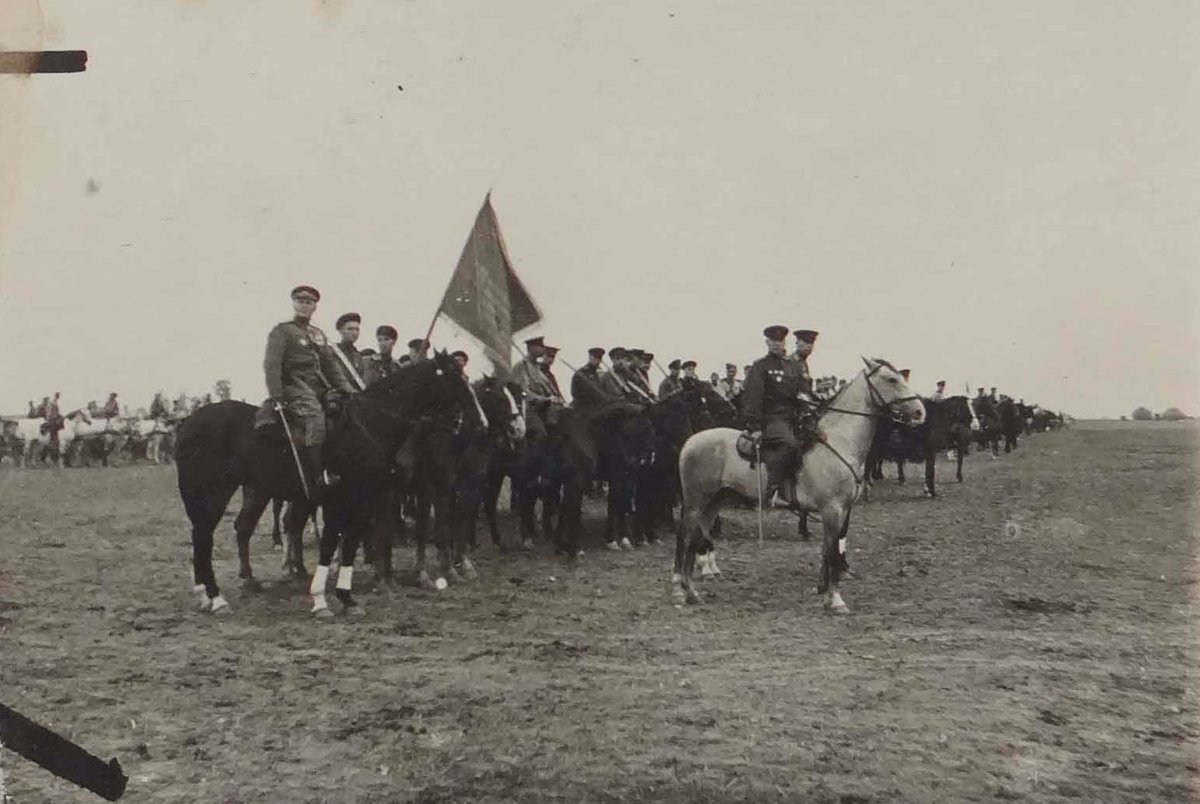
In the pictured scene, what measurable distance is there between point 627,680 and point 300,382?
12.7ft

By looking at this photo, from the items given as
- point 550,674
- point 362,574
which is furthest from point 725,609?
point 362,574

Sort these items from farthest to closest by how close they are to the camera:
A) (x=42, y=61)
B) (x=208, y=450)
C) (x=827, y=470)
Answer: (x=827, y=470)
(x=208, y=450)
(x=42, y=61)

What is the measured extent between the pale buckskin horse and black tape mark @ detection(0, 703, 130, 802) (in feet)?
18.1

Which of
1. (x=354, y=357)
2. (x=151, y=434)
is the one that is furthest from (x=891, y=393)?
(x=151, y=434)

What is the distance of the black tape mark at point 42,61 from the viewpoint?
172 inches

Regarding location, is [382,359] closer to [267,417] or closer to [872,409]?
[267,417]

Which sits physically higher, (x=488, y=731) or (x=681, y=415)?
(x=681, y=415)

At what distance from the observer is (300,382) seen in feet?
26.1

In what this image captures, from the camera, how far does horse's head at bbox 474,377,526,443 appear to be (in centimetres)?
1039

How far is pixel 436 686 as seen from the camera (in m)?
5.98

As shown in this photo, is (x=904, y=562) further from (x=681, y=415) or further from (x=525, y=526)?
(x=525, y=526)

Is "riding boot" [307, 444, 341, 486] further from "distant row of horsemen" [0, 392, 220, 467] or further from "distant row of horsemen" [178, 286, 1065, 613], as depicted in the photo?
"distant row of horsemen" [0, 392, 220, 467]

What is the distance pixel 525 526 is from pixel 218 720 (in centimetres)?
718

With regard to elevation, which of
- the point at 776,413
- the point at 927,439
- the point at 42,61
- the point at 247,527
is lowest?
the point at 247,527
